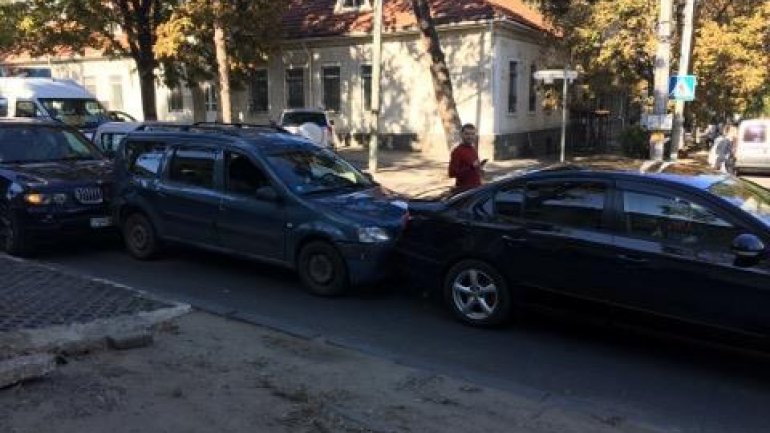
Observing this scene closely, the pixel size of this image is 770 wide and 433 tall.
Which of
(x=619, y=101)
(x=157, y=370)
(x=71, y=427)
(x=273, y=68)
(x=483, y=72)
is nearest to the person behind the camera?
(x=71, y=427)

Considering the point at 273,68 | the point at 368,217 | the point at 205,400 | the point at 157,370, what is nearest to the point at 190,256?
the point at 368,217

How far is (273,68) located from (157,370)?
2588 cm

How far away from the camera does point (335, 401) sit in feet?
16.1

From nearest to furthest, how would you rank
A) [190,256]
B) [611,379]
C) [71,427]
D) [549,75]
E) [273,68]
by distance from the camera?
[71,427] → [611,379] → [190,256] → [549,75] → [273,68]

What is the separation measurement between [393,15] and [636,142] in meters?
9.36

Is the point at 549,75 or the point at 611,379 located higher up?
the point at 549,75

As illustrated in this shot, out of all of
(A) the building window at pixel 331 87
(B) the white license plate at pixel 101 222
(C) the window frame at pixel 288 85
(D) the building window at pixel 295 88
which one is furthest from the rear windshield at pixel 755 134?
(B) the white license plate at pixel 101 222

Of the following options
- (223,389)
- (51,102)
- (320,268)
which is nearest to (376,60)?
(51,102)

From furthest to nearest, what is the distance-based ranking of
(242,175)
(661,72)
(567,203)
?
(661,72)
(242,175)
(567,203)

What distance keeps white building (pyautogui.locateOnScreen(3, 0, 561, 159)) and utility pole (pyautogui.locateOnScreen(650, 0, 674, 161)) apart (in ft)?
34.0

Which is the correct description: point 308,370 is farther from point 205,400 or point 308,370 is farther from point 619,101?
A: point 619,101

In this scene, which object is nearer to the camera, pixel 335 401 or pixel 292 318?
pixel 335 401

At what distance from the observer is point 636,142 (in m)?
25.2

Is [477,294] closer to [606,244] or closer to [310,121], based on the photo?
[606,244]
